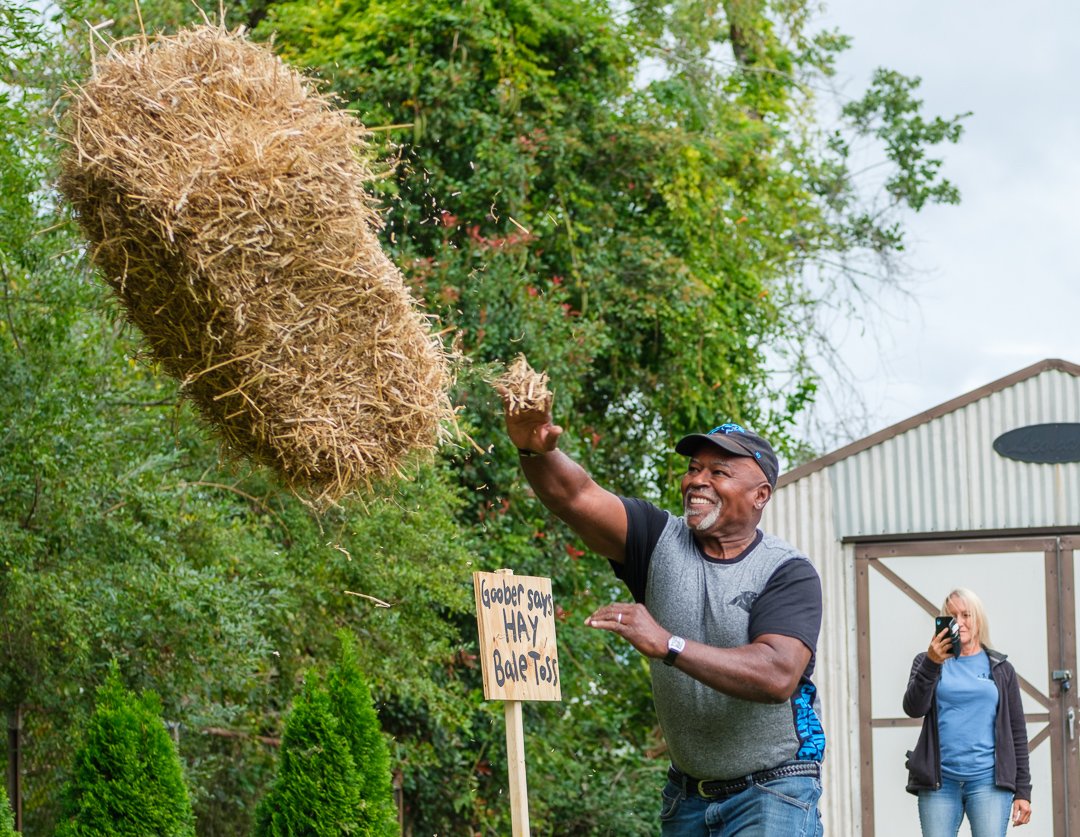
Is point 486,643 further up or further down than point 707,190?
further down

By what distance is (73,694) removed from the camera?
736 centimetres

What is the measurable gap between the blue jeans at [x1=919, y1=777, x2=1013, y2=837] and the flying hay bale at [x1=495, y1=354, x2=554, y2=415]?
13.5 ft

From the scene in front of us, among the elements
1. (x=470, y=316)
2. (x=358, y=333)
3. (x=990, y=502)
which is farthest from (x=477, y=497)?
(x=358, y=333)

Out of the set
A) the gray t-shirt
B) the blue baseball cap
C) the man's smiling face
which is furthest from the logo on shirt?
the blue baseball cap

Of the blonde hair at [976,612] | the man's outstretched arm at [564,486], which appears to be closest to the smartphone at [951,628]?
the blonde hair at [976,612]

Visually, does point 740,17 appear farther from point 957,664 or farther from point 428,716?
point 957,664

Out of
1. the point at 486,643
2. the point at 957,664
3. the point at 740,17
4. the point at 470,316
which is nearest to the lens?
the point at 486,643

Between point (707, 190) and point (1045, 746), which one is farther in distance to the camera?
point (707, 190)

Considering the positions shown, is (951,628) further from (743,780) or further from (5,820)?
(5,820)

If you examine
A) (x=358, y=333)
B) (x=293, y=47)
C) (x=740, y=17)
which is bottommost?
(x=358, y=333)

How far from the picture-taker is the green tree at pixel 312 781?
7344 millimetres

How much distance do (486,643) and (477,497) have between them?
17.5ft

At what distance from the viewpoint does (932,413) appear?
9.62 metres

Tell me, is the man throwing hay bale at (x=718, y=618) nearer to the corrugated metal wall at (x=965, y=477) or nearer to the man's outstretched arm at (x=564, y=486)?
the man's outstretched arm at (x=564, y=486)
